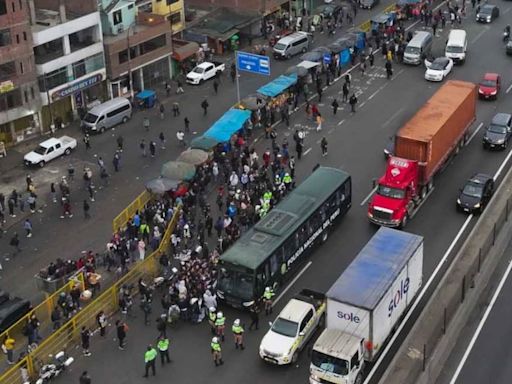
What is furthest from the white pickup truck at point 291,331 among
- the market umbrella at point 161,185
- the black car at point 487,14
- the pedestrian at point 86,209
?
the black car at point 487,14

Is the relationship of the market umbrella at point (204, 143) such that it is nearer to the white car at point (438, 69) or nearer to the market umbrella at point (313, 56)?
the market umbrella at point (313, 56)

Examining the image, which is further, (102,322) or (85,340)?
(102,322)

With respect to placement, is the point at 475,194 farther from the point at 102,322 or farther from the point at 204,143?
the point at 102,322

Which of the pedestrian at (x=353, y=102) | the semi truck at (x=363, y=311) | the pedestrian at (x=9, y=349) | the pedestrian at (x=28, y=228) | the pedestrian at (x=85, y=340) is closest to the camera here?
the semi truck at (x=363, y=311)

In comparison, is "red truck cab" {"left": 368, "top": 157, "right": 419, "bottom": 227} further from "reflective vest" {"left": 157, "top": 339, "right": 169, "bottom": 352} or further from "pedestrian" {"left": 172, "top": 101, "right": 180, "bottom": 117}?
"pedestrian" {"left": 172, "top": 101, "right": 180, "bottom": 117}

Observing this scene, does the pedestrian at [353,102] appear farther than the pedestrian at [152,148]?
Yes

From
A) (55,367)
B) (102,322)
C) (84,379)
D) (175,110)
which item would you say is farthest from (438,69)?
(84,379)
